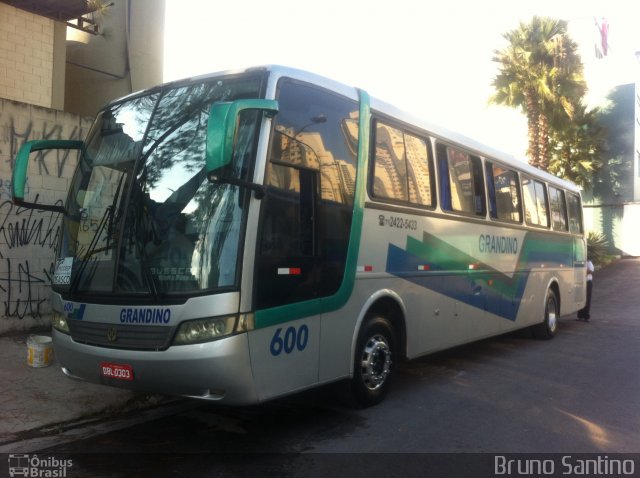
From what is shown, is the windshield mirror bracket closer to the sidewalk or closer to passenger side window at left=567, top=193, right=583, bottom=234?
the sidewalk

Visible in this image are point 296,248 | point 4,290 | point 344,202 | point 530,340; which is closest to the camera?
point 296,248

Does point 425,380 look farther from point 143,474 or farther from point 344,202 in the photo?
point 143,474

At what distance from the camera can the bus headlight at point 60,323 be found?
521cm

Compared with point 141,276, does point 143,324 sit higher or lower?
lower

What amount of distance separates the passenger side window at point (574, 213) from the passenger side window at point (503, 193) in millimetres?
3337

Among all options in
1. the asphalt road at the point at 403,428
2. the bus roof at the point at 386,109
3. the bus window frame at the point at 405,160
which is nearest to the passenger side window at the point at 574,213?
the bus roof at the point at 386,109

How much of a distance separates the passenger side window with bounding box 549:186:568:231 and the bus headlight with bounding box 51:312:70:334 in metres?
9.26

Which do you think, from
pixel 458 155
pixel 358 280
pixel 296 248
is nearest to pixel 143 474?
pixel 296 248

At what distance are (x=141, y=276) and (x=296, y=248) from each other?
1300 mm

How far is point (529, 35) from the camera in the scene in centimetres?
2234

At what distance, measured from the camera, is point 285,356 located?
4.86m

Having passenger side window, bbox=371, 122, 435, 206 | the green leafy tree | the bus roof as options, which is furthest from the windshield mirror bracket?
the green leafy tree

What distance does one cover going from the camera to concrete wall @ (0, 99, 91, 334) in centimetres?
834

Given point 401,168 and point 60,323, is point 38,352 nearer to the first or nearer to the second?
point 60,323
